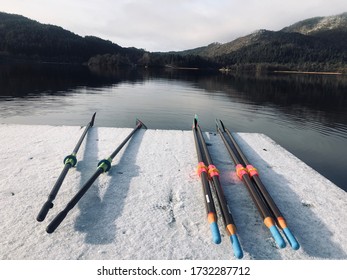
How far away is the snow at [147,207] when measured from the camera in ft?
14.2

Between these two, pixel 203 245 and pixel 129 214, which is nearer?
pixel 203 245

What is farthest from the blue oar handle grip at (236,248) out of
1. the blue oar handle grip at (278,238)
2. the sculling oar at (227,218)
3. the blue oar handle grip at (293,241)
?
the blue oar handle grip at (293,241)

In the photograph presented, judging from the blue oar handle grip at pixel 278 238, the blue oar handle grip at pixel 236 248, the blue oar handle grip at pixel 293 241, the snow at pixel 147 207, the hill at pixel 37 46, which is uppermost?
the hill at pixel 37 46

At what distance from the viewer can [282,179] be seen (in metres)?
7.41

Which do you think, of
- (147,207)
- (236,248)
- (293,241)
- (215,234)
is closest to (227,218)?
(215,234)

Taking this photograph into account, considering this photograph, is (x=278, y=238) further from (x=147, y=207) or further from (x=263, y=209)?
(x=147, y=207)

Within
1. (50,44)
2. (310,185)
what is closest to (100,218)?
(310,185)

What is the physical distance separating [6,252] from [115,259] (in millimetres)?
1725

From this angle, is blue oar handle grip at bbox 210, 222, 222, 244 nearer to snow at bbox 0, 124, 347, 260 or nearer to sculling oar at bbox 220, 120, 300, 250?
snow at bbox 0, 124, 347, 260

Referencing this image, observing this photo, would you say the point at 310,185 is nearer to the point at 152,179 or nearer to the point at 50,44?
the point at 152,179

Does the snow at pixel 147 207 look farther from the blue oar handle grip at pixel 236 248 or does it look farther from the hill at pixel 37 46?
the hill at pixel 37 46

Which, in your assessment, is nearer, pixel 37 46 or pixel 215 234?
pixel 215 234

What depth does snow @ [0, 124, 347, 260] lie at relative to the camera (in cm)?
433

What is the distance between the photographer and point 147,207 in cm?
558
